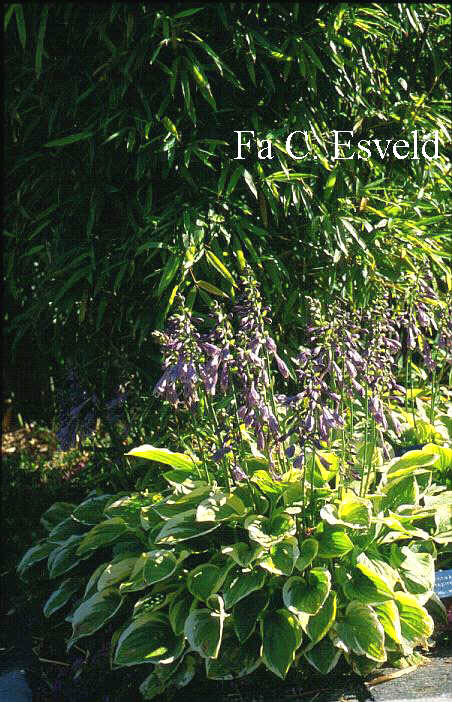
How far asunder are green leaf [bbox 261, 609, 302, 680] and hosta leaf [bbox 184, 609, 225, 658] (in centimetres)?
12

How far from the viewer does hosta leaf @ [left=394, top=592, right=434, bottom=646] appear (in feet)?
7.22

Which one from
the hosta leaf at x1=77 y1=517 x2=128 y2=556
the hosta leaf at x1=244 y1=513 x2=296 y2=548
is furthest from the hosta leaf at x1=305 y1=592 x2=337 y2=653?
the hosta leaf at x1=77 y1=517 x2=128 y2=556

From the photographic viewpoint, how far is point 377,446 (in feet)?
8.11

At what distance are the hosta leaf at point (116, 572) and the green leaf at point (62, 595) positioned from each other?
24cm

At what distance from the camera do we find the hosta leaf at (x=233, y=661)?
7.04ft

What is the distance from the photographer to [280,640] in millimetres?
2109

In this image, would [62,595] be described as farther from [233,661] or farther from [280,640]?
[280,640]

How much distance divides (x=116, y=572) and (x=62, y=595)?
31cm

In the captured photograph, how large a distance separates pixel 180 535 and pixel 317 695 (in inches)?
22.3

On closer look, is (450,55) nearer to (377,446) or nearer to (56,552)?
(377,446)

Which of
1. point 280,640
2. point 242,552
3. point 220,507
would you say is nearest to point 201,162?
point 220,507

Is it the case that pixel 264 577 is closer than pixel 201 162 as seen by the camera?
Yes

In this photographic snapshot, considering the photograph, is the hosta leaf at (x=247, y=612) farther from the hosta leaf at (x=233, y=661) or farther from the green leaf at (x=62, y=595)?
the green leaf at (x=62, y=595)

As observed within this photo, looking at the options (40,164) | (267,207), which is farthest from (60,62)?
(267,207)
